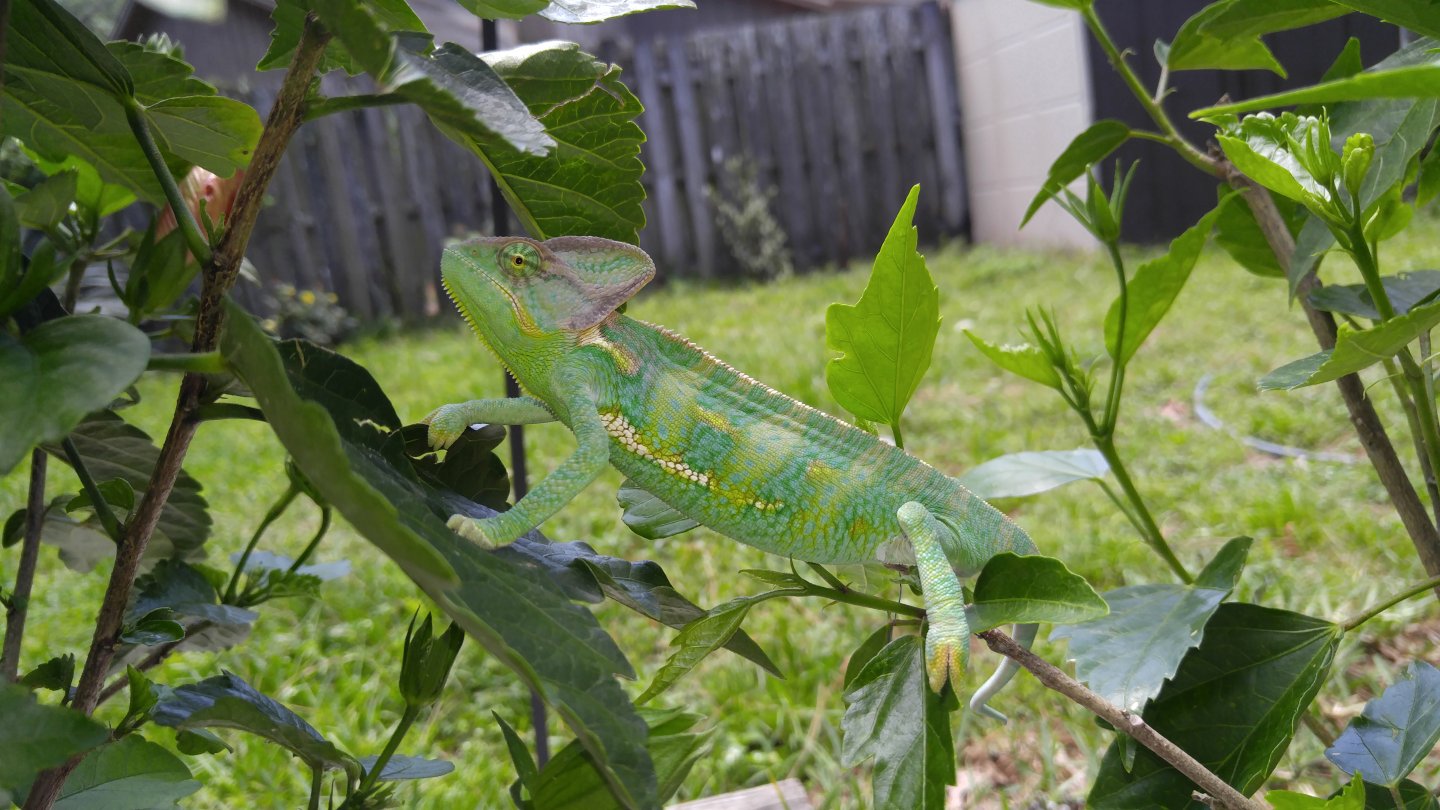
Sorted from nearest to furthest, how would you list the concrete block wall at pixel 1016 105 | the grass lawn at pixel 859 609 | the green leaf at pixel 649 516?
the green leaf at pixel 649 516, the grass lawn at pixel 859 609, the concrete block wall at pixel 1016 105

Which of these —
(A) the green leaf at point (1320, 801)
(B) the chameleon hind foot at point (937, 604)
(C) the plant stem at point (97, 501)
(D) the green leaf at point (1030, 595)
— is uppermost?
(C) the plant stem at point (97, 501)

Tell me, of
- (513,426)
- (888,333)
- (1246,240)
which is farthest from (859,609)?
(888,333)

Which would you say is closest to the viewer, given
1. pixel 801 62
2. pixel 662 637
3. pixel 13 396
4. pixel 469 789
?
pixel 13 396

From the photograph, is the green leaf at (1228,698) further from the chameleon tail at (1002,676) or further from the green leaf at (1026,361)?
the green leaf at (1026,361)

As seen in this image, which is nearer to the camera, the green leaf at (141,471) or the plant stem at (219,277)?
the plant stem at (219,277)

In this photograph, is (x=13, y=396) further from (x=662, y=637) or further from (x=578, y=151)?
(x=662, y=637)

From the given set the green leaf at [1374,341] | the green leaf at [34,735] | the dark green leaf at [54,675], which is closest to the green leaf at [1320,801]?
the green leaf at [1374,341]

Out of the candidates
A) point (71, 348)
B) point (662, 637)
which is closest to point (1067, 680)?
point (71, 348)
